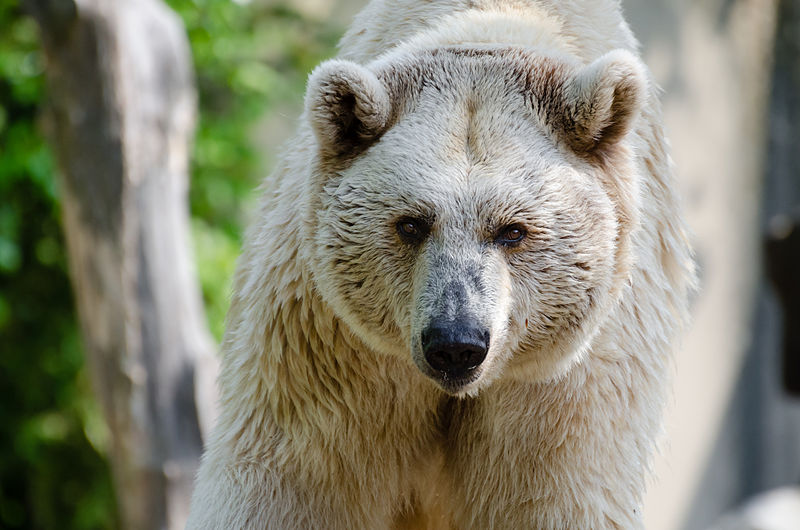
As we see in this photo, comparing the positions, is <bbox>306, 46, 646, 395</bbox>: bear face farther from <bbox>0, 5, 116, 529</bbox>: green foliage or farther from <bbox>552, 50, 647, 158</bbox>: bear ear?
<bbox>0, 5, 116, 529</bbox>: green foliage

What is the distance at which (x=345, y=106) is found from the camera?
2.83 m

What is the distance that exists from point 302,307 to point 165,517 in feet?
11.5

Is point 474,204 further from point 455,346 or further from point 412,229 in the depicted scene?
point 455,346

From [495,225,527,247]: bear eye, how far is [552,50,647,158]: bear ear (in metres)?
0.35

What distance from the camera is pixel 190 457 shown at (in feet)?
19.9

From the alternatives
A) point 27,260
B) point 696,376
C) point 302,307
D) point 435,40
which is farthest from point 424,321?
point 696,376

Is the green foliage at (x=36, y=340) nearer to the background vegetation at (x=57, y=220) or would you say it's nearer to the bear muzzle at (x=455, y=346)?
the background vegetation at (x=57, y=220)

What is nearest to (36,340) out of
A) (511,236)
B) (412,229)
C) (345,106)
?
(345,106)

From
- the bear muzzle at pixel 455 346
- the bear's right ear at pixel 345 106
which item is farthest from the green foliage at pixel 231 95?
the bear muzzle at pixel 455 346

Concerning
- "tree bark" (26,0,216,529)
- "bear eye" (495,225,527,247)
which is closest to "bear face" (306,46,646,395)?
"bear eye" (495,225,527,247)

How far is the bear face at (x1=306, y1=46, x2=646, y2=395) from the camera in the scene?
2.65m

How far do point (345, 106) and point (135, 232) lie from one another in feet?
11.3

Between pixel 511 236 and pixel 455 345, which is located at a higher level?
pixel 511 236

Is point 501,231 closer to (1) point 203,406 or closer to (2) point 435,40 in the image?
(2) point 435,40
